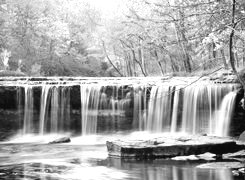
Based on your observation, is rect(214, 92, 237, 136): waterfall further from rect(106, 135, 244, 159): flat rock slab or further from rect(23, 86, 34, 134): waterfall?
rect(23, 86, 34, 134): waterfall

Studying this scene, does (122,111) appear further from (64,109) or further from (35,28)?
(35,28)

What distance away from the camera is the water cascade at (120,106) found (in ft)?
67.6

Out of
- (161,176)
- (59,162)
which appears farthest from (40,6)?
(161,176)

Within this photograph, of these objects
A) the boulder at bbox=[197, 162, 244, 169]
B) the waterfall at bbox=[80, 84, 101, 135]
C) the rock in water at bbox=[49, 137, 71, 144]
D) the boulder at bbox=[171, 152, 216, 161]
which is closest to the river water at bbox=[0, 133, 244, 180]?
the boulder at bbox=[197, 162, 244, 169]

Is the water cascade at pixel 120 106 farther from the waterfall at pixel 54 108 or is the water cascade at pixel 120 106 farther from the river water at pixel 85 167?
the river water at pixel 85 167

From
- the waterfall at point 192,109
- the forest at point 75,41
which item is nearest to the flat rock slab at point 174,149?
the waterfall at point 192,109

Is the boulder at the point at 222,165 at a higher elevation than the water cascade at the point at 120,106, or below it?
below

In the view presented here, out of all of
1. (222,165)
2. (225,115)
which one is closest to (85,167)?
(222,165)

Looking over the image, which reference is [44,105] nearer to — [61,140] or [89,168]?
[61,140]

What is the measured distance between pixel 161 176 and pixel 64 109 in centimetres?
1302

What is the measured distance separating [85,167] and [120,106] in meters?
9.91

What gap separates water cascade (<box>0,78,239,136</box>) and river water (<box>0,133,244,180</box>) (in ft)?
14.5

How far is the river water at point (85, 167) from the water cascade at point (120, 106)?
442cm

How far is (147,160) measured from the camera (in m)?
Result: 14.1
